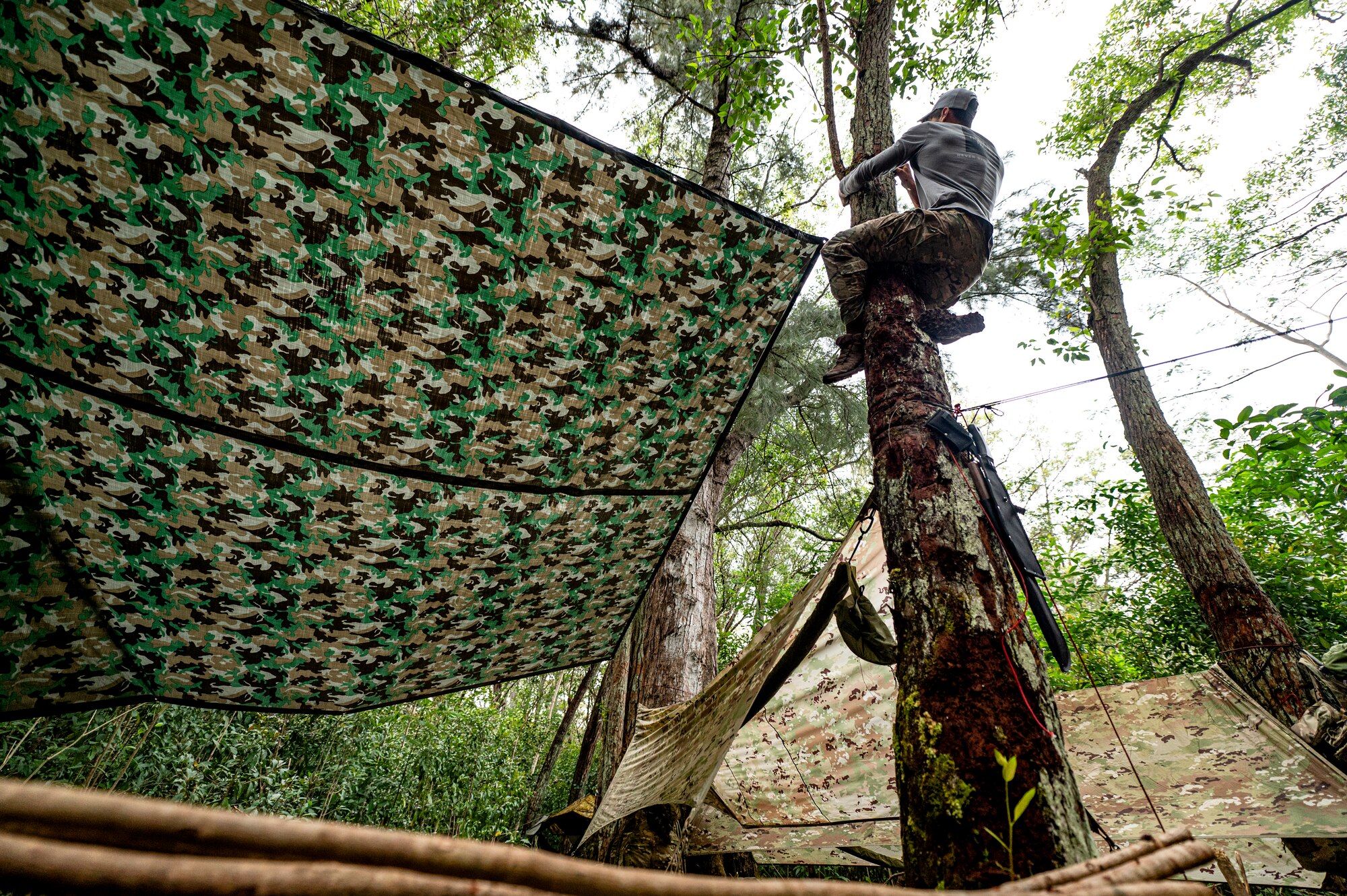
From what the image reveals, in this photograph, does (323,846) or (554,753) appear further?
(554,753)

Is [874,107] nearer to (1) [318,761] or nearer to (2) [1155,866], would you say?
(2) [1155,866]

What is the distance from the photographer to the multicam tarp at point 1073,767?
176 centimetres

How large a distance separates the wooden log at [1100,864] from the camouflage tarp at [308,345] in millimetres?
1385

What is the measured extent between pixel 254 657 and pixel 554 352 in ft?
5.17

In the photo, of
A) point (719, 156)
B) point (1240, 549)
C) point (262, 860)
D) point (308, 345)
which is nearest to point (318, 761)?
point (308, 345)

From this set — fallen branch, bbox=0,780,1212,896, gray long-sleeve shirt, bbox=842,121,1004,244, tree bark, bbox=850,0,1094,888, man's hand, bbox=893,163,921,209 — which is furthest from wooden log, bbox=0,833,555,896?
man's hand, bbox=893,163,921,209

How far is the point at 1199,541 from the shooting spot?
9.30ft

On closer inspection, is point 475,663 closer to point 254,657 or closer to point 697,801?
point 254,657

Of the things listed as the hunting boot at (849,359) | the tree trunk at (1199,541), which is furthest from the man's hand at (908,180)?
the tree trunk at (1199,541)

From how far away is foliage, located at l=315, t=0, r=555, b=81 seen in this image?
438cm

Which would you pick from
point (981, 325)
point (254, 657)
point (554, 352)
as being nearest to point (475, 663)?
point (254, 657)

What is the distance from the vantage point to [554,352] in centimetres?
154

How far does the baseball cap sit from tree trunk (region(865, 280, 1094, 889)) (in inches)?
56.5

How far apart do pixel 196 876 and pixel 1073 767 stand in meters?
2.36
